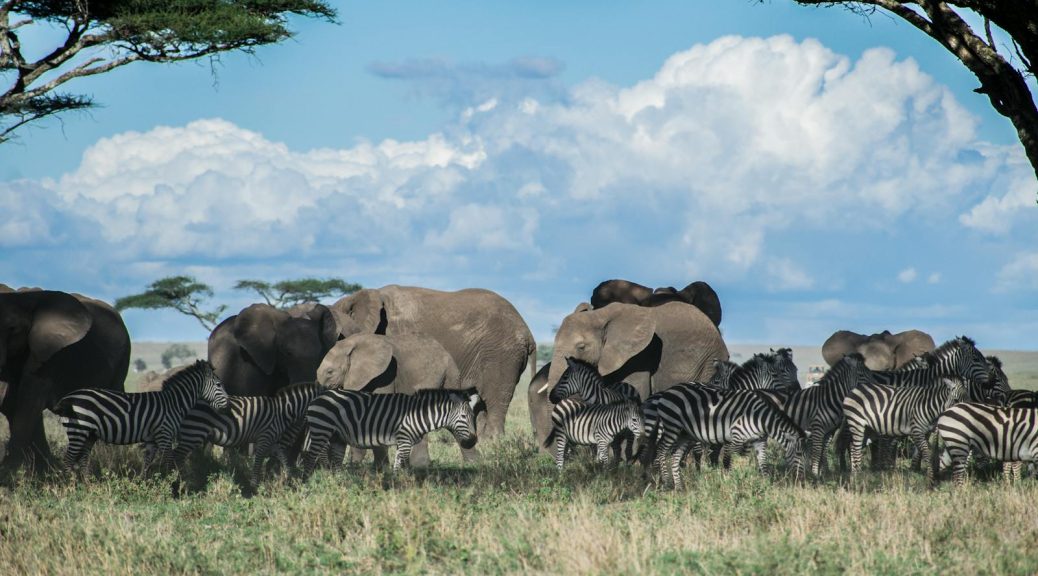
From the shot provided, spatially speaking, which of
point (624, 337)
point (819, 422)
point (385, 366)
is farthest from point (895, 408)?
point (385, 366)

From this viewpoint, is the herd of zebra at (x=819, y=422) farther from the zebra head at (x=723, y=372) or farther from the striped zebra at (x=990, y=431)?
the zebra head at (x=723, y=372)

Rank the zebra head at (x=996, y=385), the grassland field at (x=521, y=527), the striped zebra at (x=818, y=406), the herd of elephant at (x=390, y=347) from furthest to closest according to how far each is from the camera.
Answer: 1. the herd of elephant at (x=390, y=347)
2. the zebra head at (x=996, y=385)
3. the striped zebra at (x=818, y=406)
4. the grassland field at (x=521, y=527)

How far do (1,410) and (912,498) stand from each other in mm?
13298

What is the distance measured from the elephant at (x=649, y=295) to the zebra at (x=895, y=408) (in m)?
10.7

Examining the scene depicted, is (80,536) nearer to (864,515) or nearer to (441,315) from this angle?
(864,515)

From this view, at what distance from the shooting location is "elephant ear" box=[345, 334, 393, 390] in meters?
19.4

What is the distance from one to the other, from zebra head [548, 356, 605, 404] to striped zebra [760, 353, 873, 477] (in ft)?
9.47

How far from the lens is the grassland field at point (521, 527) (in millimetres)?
9422

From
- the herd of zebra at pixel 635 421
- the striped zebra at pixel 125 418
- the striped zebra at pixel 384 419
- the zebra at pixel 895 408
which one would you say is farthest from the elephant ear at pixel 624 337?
the striped zebra at pixel 125 418

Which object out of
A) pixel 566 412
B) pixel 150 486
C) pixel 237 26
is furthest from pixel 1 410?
pixel 566 412

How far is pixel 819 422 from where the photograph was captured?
15.4 m

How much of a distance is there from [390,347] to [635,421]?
581cm

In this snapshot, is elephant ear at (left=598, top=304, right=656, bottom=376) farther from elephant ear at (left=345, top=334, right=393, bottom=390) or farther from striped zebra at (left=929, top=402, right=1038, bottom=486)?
striped zebra at (left=929, top=402, right=1038, bottom=486)

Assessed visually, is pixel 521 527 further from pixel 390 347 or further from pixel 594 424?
pixel 390 347
